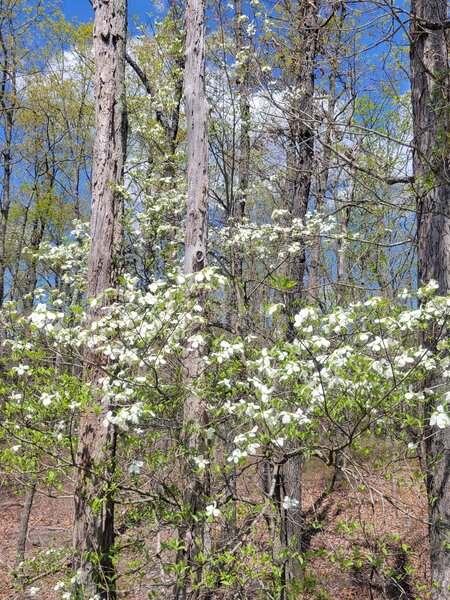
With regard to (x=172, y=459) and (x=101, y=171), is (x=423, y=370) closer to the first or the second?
(x=172, y=459)

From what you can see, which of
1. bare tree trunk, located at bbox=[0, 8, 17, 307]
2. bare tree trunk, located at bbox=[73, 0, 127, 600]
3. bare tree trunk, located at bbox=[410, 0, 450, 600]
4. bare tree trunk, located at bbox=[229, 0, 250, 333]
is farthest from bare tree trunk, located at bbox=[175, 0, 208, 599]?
bare tree trunk, located at bbox=[0, 8, 17, 307]

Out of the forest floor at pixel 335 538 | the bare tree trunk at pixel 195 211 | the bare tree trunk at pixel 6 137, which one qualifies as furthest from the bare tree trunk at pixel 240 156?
the bare tree trunk at pixel 6 137

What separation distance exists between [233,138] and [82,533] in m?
4.52

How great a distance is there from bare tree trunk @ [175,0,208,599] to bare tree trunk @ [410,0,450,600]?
1769 millimetres

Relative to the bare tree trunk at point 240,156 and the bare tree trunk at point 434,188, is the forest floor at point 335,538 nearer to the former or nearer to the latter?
the bare tree trunk at point 434,188

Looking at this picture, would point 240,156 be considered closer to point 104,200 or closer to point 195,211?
point 104,200

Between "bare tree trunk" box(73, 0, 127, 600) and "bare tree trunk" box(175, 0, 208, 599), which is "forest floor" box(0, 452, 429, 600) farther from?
"bare tree trunk" box(175, 0, 208, 599)

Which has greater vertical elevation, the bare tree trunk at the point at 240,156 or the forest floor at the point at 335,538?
the bare tree trunk at the point at 240,156

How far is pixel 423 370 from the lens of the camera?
10.8 feet

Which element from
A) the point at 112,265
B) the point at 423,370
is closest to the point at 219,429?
the point at 423,370

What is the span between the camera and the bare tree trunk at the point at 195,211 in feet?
11.8

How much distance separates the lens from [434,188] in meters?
4.28

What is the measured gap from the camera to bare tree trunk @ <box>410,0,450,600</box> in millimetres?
4008

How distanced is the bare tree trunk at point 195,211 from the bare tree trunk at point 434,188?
177 centimetres
